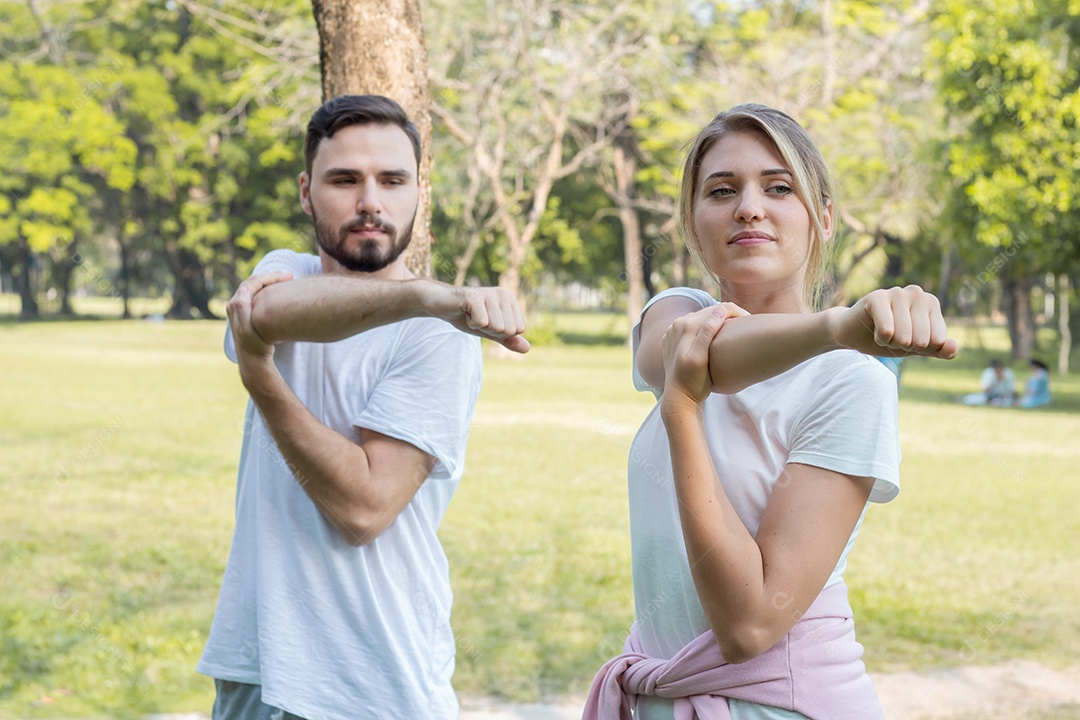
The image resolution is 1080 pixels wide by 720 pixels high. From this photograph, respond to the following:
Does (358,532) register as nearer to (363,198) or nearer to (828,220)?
(363,198)

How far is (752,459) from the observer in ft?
5.94

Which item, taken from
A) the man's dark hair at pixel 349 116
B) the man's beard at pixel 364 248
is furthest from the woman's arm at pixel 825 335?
the man's dark hair at pixel 349 116

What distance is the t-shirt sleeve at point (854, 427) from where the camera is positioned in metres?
1.73

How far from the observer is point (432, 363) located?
2.38 m

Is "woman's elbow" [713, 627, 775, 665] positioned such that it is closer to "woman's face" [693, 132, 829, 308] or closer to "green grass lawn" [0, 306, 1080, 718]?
"woman's face" [693, 132, 829, 308]

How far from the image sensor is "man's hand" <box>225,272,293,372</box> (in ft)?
6.81

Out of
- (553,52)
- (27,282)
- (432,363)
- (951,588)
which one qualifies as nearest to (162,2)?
(27,282)

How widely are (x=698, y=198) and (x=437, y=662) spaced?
1.12m

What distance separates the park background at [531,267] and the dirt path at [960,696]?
0.58ft

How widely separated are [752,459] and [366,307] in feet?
2.20

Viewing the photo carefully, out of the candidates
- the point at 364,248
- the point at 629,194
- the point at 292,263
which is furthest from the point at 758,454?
the point at 629,194

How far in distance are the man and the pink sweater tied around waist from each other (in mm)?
652

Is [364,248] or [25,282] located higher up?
[364,248]

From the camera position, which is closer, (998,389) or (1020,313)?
(998,389)
